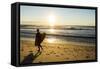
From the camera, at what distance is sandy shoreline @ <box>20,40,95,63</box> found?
281 centimetres

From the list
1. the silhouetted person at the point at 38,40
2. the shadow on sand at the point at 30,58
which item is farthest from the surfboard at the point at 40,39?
the shadow on sand at the point at 30,58

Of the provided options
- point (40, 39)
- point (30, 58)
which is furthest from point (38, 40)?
point (30, 58)

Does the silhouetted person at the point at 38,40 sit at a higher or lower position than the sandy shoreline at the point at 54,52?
higher

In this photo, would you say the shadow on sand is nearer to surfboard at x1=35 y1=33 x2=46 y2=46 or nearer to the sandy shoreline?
the sandy shoreline


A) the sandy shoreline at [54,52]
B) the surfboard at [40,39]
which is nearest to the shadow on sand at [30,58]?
the sandy shoreline at [54,52]

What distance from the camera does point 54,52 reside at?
2984mm

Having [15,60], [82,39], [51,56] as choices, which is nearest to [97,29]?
[82,39]

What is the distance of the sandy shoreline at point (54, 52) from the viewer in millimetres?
2814

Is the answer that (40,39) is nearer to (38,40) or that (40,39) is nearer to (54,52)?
(38,40)

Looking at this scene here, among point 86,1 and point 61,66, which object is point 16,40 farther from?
point 86,1


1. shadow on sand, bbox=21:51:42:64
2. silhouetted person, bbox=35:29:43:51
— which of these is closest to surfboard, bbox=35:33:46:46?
silhouetted person, bbox=35:29:43:51

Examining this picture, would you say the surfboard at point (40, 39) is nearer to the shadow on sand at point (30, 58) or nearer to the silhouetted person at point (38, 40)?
the silhouetted person at point (38, 40)

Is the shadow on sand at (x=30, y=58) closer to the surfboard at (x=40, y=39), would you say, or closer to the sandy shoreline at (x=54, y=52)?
the sandy shoreline at (x=54, y=52)

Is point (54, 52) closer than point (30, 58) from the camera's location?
No
